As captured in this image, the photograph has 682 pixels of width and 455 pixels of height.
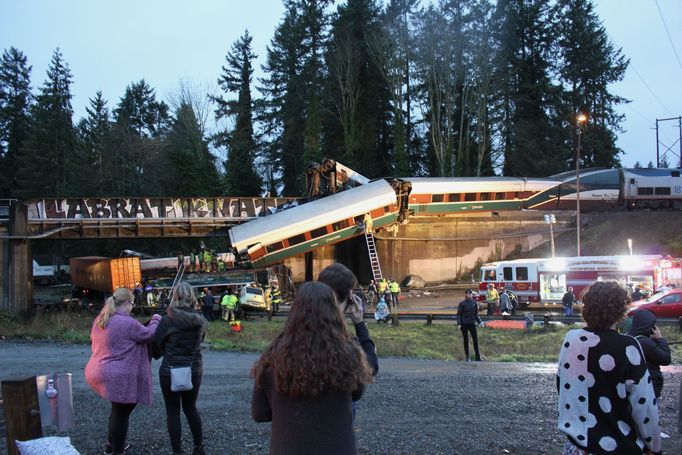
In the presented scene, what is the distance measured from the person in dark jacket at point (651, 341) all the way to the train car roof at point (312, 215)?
27.6 m

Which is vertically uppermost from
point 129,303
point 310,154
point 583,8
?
point 583,8

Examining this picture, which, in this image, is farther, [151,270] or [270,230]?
[151,270]

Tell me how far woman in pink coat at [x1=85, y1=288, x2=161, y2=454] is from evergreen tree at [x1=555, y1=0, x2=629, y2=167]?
219 feet

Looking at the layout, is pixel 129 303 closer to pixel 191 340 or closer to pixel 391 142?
pixel 191 340

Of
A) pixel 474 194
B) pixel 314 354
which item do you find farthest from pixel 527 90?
pixel 314 354

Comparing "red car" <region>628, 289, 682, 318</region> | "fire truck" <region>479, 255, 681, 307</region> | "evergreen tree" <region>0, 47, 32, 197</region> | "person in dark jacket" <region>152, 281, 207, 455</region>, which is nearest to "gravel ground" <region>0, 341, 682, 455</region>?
"person in dark jacket" <region>152, 281, 207, 455</region>

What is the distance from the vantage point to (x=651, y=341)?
227 inches

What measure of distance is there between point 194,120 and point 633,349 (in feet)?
213

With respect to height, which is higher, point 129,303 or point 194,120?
point 194,120

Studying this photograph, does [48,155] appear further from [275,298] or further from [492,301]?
[492,301]

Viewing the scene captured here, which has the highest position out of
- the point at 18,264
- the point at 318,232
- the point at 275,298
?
the point at 318,232

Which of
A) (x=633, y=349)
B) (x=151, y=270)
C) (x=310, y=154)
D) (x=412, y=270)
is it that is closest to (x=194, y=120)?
(x=310, y=154)

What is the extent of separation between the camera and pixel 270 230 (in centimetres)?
3312

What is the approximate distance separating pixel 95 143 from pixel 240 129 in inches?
868
